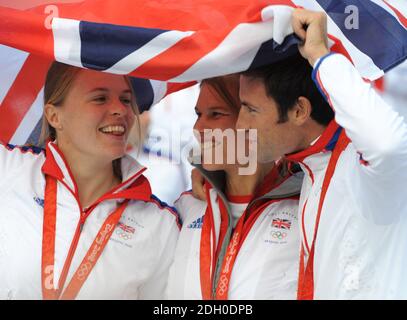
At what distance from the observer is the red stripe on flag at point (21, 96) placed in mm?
3521

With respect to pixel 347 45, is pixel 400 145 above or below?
below

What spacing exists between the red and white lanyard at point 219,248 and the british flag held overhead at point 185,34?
0.58 meters

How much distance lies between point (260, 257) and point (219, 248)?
0.21 metres

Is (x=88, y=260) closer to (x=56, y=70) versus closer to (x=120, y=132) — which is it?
(x=120, y=132)

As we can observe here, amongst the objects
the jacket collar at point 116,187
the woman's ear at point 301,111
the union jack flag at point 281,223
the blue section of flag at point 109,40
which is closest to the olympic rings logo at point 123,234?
the jacket collar at point 116,187

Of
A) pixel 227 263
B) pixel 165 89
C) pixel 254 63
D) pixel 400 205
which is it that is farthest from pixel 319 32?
pixel 165 89

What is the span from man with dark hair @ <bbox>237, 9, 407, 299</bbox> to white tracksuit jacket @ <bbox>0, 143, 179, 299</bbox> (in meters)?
0.64

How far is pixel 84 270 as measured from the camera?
10.1 feet

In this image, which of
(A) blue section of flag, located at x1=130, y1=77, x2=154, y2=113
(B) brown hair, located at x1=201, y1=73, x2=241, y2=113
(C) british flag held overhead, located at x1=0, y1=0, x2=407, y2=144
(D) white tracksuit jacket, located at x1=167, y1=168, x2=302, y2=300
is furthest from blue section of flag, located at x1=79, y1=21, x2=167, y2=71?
(D) white tracksuit jacket, located at x1=167, y1=168, x2=302, y2=300

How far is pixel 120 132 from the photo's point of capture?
10.9 feet

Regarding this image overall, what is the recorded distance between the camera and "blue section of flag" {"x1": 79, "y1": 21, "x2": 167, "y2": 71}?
2.78 m

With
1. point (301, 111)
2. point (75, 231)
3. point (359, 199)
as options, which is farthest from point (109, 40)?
point (359, 199)

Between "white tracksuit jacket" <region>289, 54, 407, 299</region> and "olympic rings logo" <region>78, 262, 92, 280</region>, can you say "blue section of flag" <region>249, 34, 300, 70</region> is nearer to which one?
"white tracksuit jacket" <region>289, 54, 407, 299</region>

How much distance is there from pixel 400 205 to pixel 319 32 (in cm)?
59
